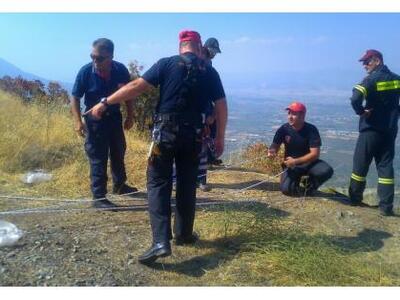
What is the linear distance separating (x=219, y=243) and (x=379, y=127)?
2.62 metres

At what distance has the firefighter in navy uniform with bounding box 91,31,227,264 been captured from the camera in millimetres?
4027

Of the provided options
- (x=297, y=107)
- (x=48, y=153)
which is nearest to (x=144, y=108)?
(x=48, y=153)

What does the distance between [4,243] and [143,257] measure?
1.25 m

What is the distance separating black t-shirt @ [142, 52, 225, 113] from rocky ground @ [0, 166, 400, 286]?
1286mm

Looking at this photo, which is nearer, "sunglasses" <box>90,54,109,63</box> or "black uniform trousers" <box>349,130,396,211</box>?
"sunglasses" <box>90,54,109,63</box>

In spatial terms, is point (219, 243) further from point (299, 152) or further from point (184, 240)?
point (299, 152)

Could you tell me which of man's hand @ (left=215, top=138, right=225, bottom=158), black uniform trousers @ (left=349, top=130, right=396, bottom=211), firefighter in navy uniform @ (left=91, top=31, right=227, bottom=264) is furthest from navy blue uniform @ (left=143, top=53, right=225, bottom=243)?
black uniform trousers @ (left=349, top=130, right=396, bottom=211)

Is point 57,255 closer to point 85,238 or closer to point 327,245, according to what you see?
point 85,238

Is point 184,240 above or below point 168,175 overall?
A: below

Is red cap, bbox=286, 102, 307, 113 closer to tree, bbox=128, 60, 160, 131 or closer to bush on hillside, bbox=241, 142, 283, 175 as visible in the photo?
bush on hillside, bbox=241, 142, 283, 175

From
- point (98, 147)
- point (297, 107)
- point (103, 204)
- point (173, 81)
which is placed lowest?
point (103, 204)

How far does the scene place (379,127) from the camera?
19.2 feet

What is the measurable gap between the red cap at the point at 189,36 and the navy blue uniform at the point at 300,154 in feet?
7.98

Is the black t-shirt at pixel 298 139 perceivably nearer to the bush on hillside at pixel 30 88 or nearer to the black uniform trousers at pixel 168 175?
the black uniform trousers at pixel 168 175
